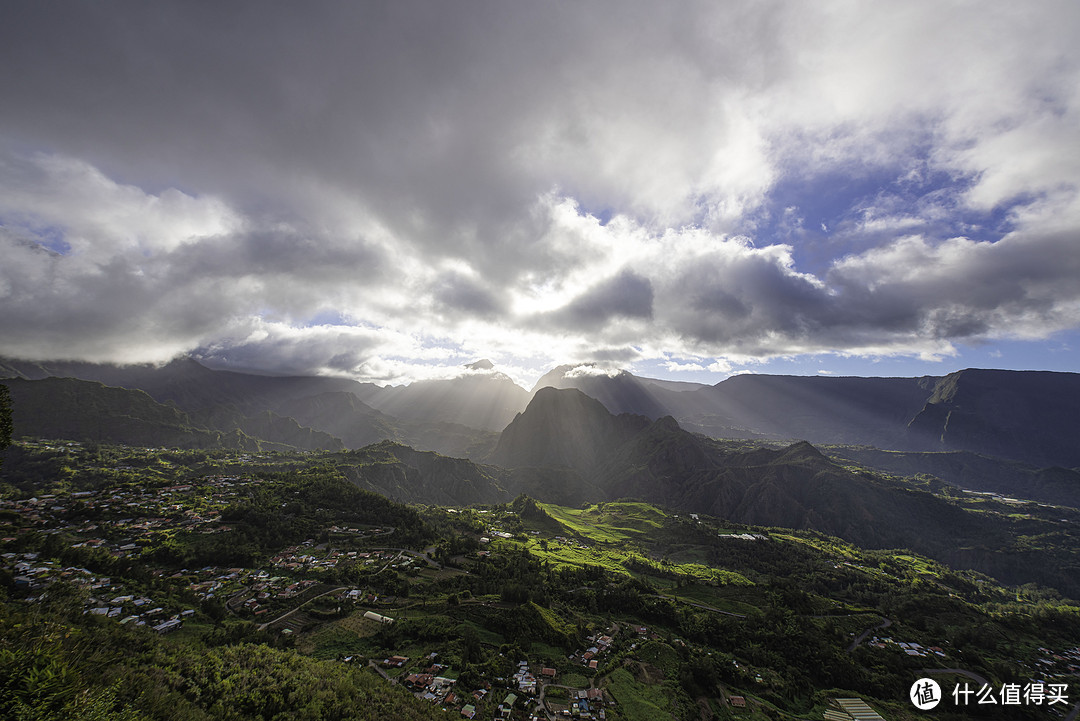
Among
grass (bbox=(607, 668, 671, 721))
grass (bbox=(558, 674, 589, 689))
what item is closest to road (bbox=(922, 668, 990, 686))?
grass (bbox=(607, 668, 671, 721))

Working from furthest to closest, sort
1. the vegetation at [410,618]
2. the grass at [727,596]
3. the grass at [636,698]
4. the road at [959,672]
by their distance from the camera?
the grass at [727,596]
the road at [959,672]
the grass at [636,698]
the vegetation at [410,618]

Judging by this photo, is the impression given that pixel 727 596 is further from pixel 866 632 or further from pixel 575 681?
pixel 575 681

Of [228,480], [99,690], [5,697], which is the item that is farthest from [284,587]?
[228,480]

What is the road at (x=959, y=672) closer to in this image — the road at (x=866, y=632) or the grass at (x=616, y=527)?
the road at (x=866, y=632)

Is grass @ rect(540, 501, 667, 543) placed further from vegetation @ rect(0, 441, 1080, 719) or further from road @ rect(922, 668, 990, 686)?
road @ rect(922, 668, 990, 686)

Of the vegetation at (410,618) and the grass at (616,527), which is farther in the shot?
the grass at (616,527)

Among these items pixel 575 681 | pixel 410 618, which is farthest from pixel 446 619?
pixel 575 681

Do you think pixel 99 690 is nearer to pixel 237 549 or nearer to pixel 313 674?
pixel 313 674

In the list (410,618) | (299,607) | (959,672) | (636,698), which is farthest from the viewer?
(299,607)

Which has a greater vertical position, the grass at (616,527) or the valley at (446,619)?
the valley at (446,619)

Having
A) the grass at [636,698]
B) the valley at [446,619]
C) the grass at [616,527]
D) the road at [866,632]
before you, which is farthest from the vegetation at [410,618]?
the grass at [616,527]

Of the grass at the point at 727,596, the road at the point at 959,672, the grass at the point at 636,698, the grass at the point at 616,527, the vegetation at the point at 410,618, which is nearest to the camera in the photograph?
the vegetation at the point at 410,618
